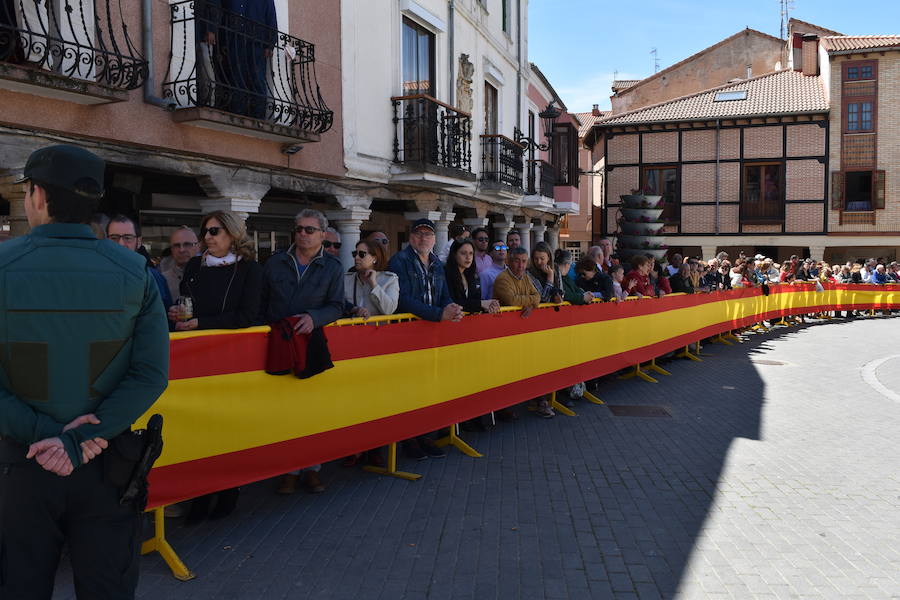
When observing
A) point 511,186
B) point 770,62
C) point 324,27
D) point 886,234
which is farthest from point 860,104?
point 324,27

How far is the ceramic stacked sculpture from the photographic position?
58.0ft

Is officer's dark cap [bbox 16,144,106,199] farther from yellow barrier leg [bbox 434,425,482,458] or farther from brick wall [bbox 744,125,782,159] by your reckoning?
brick wall [bbox 744,125,782,159]

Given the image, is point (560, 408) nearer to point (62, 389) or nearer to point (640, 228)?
point (62, 389)

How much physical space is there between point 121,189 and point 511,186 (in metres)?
10.4

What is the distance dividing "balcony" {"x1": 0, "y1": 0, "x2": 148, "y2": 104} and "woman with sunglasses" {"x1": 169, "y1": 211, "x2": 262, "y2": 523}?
9.92ft

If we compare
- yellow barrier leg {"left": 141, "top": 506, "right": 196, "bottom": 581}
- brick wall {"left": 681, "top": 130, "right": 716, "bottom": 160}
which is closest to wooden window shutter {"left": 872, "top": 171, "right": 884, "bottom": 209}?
brick wall {"left": 681, "top": 130, "right": 716, "bottom": 160}

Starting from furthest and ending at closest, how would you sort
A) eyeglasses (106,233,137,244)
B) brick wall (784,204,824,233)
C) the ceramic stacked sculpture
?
brick wall (784,204,824,233) → the ceramic stacked sculpture → eyeglasses (106,233,137,244)

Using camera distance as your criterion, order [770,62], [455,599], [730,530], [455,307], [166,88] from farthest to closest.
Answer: [770,62]
[166,88]
[455,307]
[730,530]
[455,599]

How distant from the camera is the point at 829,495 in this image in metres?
5.38

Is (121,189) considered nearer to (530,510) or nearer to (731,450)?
(530,510)

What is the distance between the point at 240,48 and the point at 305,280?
518cm

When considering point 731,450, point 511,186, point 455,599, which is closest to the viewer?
point 455,599

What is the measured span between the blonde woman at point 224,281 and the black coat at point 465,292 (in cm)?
256

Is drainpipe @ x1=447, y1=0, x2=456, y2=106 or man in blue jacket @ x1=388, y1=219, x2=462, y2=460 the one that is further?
drainpipe @ x1=447, y1=0, x2=456, y2=106
